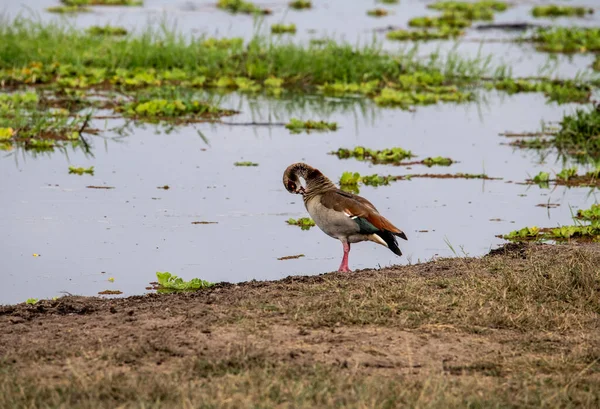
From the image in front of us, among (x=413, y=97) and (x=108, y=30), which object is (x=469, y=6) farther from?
(x=413, y=97)

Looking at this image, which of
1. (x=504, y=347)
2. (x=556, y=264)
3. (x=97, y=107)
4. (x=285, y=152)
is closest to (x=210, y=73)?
(x=97, y=107)

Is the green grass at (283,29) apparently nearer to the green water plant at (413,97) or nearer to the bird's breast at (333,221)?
the green water plant at (413,97)

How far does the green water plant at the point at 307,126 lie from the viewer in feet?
43.2

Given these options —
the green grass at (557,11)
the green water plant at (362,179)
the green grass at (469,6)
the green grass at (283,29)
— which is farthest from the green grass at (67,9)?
the green water plant at (362,179)

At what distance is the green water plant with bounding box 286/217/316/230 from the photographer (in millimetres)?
8906

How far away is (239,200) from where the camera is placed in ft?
31.6

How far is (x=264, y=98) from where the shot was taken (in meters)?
15.2

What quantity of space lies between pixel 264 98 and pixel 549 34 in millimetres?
8461

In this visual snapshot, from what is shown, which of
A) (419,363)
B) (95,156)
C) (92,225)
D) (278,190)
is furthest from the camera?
(95,156)

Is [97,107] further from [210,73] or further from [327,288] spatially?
[327,288]

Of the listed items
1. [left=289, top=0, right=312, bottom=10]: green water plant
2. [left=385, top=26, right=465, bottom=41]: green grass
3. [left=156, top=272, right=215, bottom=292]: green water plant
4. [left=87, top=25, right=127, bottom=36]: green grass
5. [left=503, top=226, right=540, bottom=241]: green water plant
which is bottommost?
[left=503, top=226, right=540, bottom=241]: green water plant

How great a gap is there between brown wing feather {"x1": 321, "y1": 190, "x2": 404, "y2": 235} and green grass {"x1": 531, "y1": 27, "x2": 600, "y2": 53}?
48.0ft

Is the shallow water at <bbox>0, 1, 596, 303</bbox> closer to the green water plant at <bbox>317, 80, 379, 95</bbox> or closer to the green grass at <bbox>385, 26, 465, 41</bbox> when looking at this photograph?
the green water plant at <bbox>317, 80, 379, 95</bbox>

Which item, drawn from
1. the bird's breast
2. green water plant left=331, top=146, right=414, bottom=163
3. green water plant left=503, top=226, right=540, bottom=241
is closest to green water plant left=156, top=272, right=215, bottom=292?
the bird's breast
